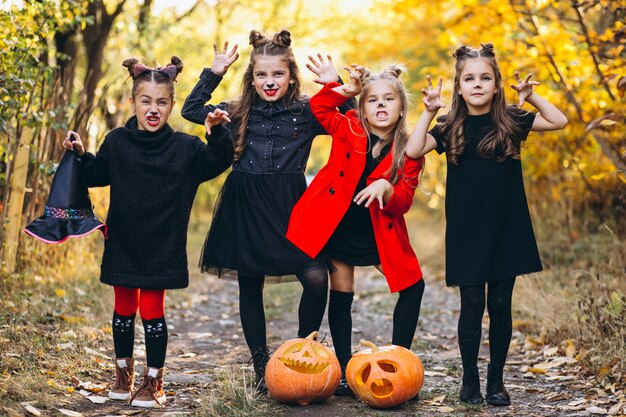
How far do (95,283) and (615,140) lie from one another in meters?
4.87

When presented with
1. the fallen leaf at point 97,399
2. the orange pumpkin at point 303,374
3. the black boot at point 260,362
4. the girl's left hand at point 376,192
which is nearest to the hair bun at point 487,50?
the girl's left hand at point 376,192

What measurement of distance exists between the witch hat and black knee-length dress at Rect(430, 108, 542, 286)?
191 centimetres

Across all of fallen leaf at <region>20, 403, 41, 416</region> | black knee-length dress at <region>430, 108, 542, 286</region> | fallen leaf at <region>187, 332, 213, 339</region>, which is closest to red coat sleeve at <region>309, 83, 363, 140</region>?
black knee-length dress at <region>430, 108, 542, 286</region>

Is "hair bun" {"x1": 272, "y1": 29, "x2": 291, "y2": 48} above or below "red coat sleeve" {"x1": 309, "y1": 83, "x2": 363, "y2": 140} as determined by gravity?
above

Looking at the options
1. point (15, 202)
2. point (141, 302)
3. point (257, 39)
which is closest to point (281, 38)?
point (257, 39)

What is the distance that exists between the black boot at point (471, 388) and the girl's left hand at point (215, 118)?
6.03 ft

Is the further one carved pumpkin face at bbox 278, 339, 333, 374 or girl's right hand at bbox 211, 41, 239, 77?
girl's right hand at bbox 211, 41, 239, 77

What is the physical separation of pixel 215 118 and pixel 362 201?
881 millimetres

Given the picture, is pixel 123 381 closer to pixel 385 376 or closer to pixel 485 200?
pixel 385 376

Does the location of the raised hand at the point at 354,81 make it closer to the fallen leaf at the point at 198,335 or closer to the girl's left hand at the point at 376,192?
the girl's left hand at the point at 376,192

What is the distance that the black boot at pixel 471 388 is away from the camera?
425cm

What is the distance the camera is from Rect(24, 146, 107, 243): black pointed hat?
14.1 ft

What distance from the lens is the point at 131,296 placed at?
442 cm

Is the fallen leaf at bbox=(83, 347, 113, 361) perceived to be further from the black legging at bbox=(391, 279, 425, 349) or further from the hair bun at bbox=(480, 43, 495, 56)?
the hair bun at bbox=(480, 43, 495, 56)
